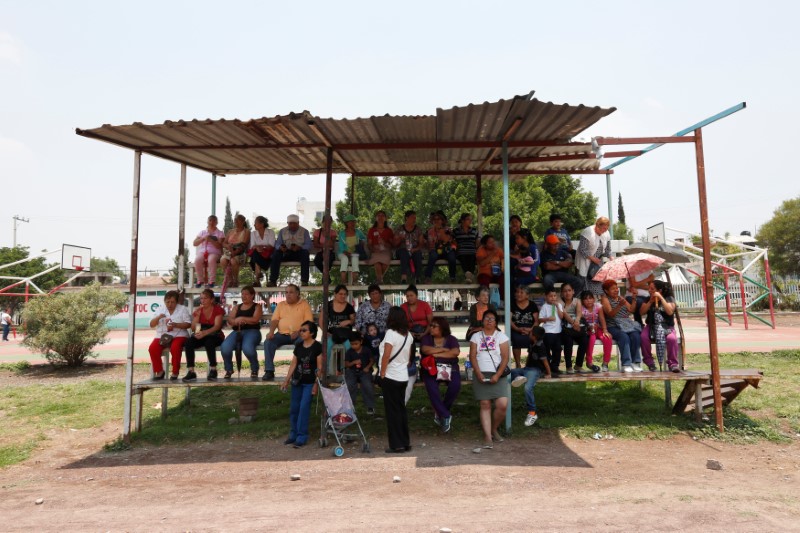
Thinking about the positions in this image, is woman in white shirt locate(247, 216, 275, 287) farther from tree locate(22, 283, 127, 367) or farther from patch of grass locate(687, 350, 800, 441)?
tree locate(22, 283, 127, 367)

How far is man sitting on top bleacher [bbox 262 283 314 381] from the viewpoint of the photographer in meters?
7.93

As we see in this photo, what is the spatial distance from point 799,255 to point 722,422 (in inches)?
1726

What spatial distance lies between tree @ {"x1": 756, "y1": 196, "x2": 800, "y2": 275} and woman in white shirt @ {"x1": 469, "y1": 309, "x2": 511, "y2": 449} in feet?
149

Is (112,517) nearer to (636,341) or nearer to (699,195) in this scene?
(636,341)

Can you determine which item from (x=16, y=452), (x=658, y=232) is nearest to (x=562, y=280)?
(x=16, y=452)

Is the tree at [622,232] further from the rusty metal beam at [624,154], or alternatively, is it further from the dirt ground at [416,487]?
the dirt ground at [416,487]

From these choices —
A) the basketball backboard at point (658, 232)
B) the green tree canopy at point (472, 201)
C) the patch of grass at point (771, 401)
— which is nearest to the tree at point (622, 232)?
the green tree canopy at point (472, 201)

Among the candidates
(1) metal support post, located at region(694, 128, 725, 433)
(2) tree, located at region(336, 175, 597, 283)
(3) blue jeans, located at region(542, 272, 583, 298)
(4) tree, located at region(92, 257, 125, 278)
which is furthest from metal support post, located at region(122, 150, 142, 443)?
(4) tree, located at region(92, 257, 125, 278)

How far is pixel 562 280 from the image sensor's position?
855cm

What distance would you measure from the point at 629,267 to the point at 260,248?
616 centimetres

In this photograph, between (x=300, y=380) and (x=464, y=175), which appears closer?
(x=300, y=380)

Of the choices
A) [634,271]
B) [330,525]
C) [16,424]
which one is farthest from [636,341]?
[16,424]

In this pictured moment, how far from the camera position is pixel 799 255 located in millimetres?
41469

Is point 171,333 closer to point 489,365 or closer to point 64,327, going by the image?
point 489,365
